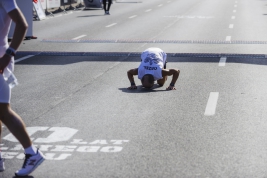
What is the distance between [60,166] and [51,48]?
1144 cm

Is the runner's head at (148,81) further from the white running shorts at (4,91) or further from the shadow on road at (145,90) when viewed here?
the white running shorts at (4,91)

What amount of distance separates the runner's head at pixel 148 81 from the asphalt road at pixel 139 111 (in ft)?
0.37

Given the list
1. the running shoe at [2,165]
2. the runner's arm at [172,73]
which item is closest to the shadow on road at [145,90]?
the runner's arm at [172,73]

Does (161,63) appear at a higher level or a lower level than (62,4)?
higher

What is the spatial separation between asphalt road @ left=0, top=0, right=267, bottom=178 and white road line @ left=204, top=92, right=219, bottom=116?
1 centimetres

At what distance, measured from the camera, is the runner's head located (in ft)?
33.5

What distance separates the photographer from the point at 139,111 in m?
8.71

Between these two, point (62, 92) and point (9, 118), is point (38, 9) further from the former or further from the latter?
point (9, 118)

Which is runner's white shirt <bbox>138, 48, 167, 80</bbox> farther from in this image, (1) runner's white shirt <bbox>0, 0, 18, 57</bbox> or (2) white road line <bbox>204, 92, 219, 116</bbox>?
(1) runner's white shirt <bbox>0, 0, 18, 57</bbox>

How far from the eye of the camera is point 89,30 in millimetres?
22859

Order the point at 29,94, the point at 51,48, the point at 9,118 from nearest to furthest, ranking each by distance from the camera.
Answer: the point at 9,118
the point at 29,94
the point at 51,48

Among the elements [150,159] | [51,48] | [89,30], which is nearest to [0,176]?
[150,159]

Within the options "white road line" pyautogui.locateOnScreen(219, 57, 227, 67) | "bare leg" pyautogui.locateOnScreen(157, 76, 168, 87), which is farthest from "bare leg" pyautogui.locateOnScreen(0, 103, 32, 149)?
→ "white road line" pyautogui.locateOnScreen(219, 57, 227, 67)

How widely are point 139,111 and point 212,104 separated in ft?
3.85
